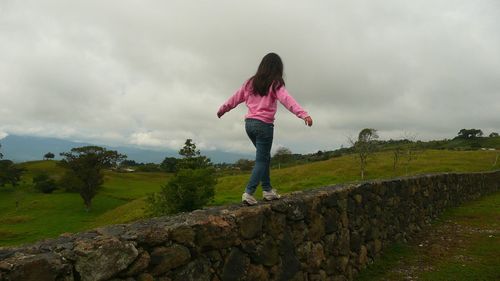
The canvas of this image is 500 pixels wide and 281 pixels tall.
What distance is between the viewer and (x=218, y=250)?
188 inches

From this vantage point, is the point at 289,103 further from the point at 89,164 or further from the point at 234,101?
the point at 89,164

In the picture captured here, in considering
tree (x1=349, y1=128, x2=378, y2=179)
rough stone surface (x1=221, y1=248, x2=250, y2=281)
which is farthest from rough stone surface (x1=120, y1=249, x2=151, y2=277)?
tree (x1=349, y1=128, x2=378, y2=179)

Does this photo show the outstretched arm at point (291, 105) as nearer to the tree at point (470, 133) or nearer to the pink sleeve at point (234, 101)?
the pink sleeve at point (234, 101)

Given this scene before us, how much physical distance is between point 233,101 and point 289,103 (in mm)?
1003

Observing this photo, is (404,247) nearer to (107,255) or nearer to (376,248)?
(376,248)

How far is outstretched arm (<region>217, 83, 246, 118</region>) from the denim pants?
386 mm

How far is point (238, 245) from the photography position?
16.6 feet

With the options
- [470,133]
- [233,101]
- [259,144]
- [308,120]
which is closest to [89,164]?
[233,101]

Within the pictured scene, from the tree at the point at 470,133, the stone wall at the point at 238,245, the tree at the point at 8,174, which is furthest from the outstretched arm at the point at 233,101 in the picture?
the tree at the point at 470,133

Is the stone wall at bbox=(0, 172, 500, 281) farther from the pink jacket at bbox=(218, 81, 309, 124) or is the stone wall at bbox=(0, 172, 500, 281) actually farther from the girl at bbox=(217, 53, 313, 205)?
the pink jacket at bbox=(218, 81, 309, 124)

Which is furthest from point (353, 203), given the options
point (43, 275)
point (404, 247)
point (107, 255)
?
point (43, 275)

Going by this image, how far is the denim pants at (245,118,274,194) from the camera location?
6156mm

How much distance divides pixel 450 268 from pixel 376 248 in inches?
62.9

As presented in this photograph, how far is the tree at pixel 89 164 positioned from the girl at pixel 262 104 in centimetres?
6004
